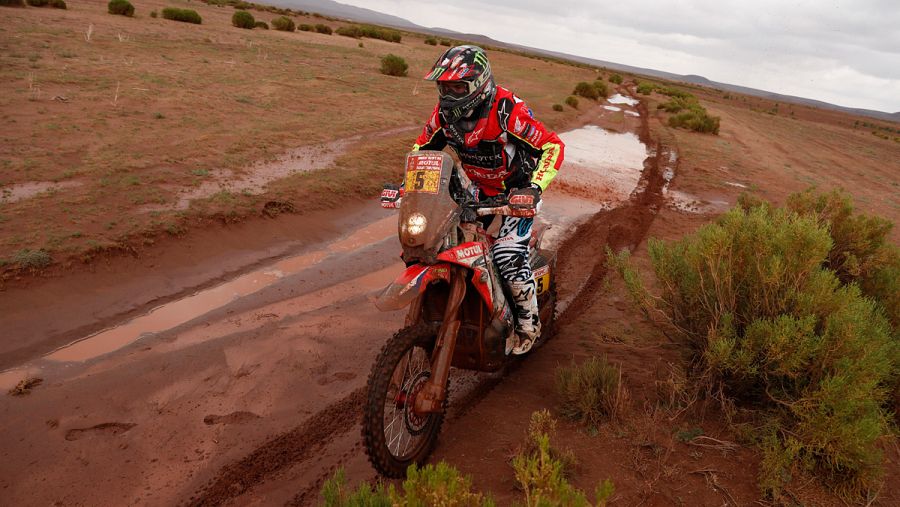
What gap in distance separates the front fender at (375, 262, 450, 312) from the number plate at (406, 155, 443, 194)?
1.62 ft

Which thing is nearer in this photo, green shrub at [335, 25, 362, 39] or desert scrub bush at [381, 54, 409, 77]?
desert scrub bush at [381, 54, 409, 77]

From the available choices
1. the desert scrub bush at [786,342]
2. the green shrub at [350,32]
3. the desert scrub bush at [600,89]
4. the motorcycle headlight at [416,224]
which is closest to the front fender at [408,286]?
the motorcycle headlight at [416,224]

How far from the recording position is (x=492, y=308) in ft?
13.0

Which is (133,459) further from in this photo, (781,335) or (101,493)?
(781,335)

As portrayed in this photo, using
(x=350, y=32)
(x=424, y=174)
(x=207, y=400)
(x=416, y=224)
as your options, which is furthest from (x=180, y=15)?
(x=416, y=224)

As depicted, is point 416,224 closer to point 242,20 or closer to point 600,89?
point 600,89

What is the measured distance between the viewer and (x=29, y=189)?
7492mm

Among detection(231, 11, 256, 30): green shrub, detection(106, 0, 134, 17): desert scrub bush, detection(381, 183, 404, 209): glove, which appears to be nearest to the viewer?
detection(381, 183, 404, 209): glove

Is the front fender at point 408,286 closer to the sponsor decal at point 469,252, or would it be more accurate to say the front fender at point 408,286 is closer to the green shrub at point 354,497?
the sponsor decal at point 469,252

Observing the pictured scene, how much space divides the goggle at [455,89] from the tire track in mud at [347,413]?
7.97ft

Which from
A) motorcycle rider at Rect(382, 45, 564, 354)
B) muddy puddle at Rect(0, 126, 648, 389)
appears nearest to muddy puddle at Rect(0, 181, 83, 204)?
muddy puddle at Rect(0, 126, 648, 389)

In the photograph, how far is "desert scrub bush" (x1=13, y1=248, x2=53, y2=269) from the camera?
5676 millimetres

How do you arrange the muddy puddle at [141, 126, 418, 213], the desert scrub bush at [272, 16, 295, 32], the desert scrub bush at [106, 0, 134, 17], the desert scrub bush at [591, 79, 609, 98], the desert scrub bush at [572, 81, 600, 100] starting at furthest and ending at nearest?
the desert scrub bush at [272, 16, 295, 32]
the desert scrub bush at [591, 79, 609, 98]
the desert scrub bush at [572, 81, 600, 100]
the desert scrub bush at [106, 0, 134, 17]
the muddy puddle at [141, 126, 418, 213]

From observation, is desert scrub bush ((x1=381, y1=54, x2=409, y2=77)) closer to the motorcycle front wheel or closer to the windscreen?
the windscreen
